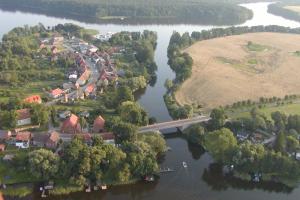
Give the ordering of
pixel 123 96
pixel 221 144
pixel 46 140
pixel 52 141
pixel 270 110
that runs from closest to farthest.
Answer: pixel 221 144 < pixel 52 141 < pixel 46 140 < pixel 123 96 < pixel 270 110

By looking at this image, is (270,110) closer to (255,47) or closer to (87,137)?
(87,137)

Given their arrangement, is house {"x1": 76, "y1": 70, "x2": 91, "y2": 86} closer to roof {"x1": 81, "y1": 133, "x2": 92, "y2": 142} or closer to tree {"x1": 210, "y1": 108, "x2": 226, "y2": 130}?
roof {"x1": 81, "y1": 133, "x2": 92, "y2": 142}

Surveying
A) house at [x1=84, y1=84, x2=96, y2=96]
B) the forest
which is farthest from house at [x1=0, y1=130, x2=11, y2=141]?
the forest

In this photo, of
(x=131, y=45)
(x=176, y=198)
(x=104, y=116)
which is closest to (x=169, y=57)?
(x=131, y=45)

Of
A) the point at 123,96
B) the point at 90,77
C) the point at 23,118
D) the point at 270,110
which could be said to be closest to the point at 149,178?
the point at 123,96

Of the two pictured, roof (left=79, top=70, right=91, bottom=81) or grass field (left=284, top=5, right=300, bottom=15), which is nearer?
roof (left=79, top=70, right=91, bottom=81)

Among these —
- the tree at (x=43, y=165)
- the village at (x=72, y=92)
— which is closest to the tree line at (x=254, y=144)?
the village at (x=72, y=92)

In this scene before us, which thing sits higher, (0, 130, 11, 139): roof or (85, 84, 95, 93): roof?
(85, 84, 95, 93): roof

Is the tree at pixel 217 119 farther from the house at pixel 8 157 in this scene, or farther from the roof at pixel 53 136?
the house at pixel 8 157
